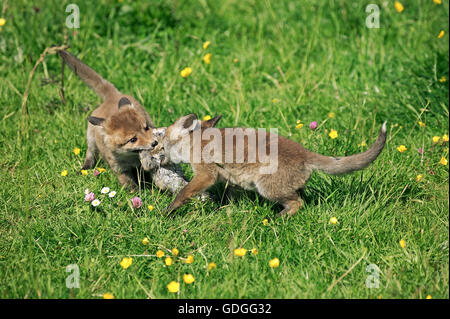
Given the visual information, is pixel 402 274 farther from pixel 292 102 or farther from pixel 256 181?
pixel 292 102

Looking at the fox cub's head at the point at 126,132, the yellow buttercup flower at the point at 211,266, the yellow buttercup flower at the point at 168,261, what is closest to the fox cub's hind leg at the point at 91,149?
the fox cub's head at the point at 126,132

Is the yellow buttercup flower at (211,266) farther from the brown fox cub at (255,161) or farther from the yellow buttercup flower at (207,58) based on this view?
the yellow buttercup flower at (207,58)

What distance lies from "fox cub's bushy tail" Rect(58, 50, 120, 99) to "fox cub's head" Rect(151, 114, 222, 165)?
48.0 inches

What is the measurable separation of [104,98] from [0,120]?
121 cm

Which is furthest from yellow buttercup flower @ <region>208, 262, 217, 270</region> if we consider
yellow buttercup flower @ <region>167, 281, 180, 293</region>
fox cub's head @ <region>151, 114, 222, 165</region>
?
fox cub's head @ <region>151, 114, 222, 165</region>

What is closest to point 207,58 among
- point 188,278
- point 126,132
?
point 126,132

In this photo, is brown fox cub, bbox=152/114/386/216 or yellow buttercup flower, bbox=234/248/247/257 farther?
brown fox cub, bbox=152/114/386/216

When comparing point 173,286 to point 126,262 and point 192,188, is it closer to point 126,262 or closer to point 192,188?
point 126,262

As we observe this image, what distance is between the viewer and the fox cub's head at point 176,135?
4.72 m

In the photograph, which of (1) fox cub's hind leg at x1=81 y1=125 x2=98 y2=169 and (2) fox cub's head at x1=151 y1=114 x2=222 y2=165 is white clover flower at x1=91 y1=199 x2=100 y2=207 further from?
(1) fox cub's hind leg at x1=81 y1=125 x2=98 y2=169

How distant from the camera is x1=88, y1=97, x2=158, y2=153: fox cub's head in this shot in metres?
4.99

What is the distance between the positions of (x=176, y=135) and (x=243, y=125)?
41.4 inches

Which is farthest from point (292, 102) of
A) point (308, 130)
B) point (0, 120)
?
point (0, 120)

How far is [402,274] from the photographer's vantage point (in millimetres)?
3613
